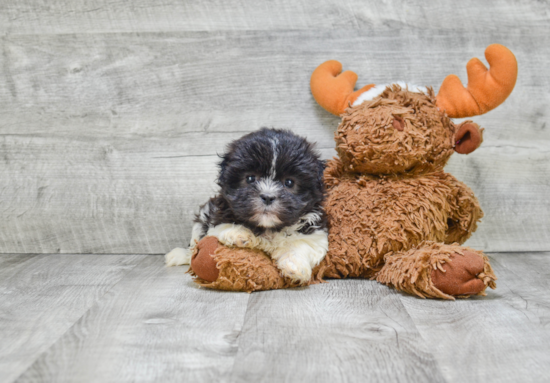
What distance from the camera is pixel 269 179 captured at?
5.10 feet

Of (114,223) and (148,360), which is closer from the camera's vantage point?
(148,360)

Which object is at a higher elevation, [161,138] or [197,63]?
[197,63]

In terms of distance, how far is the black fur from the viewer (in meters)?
1.52

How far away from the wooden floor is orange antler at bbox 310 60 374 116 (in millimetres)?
728

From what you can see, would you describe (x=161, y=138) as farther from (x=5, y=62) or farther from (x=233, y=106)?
(x=5, y=62)

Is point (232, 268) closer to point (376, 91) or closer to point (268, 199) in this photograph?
point (268, 199)

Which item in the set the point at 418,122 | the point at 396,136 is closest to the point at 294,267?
the point at 396,136

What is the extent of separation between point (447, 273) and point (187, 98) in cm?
135

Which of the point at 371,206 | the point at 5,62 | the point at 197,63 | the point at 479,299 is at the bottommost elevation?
the point at 479,299

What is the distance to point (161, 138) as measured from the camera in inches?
88.0

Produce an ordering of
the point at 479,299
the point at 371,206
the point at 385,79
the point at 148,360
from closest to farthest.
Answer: the point at 148,360, the point at 479,299, the point at 371,206, the point at 385,79

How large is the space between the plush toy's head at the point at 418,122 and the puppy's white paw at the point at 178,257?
0.77 meters

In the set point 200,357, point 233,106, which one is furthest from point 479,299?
point 233,106

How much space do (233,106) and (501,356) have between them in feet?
4.95
